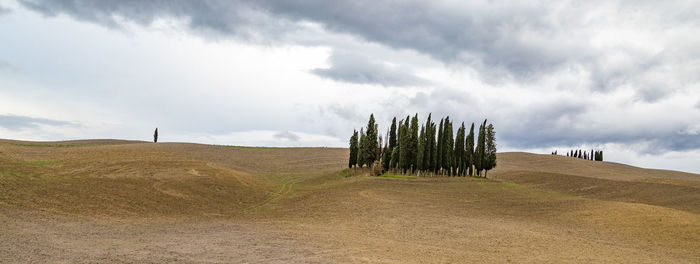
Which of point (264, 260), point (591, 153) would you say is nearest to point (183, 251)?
point (264, 260)

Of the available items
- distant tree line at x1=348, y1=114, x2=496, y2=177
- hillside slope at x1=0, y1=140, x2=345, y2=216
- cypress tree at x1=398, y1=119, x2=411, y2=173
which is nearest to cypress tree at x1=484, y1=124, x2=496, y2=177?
distant tree line at x1=348, y1=114, x2=496, y2=177

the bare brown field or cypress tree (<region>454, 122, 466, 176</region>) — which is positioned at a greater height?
cypress tree (<region>454, 122, 466, 176</region>)

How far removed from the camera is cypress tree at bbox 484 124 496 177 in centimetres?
6250

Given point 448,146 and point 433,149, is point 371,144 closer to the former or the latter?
point 433,149

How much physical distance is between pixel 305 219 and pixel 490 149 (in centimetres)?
4301

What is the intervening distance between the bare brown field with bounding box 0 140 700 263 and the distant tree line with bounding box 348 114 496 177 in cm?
1062

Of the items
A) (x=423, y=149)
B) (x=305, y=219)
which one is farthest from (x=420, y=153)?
(x=305, y=219)

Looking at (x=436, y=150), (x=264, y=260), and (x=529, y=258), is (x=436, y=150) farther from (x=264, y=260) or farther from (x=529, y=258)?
(x=264, y=260)

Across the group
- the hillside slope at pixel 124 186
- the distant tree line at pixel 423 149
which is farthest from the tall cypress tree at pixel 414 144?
the hillside slope at pixel 124 186

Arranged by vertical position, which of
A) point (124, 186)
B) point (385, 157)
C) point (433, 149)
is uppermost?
point (433, 149)

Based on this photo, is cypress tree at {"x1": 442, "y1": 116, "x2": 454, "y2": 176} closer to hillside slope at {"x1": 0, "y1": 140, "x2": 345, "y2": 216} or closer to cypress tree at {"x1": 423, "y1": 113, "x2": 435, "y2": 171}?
cypress tree at {"x1": 423, "y1": 113, "x2": 435, "y2": 171}

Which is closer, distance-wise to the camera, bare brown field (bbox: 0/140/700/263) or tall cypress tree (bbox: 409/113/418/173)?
bare brown field (bbox: 0/140/700/263)

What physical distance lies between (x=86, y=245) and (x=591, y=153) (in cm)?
12759

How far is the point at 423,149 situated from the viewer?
191ft
